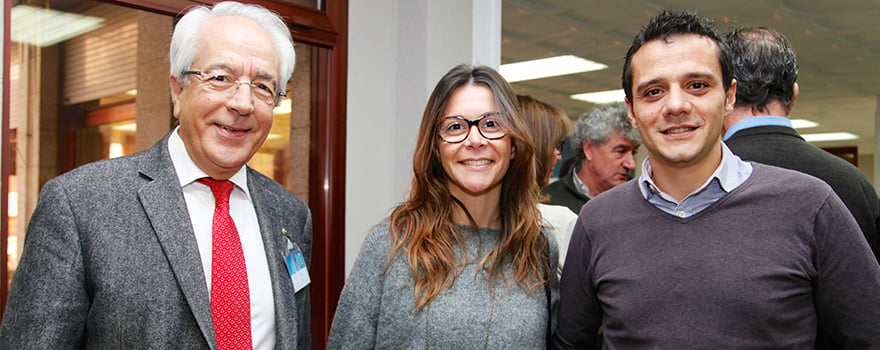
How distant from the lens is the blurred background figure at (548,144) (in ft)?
6.37

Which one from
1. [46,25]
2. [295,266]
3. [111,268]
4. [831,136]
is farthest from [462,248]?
[831,136]

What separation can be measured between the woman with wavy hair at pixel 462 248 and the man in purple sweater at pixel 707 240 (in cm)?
21

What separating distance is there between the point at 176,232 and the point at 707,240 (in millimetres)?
1070

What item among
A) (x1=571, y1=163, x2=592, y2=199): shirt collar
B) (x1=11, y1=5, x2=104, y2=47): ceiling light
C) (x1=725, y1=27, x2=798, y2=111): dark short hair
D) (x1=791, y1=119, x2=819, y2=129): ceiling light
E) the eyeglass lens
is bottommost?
(x1=571, y1=163, x2=592, y2=199): shirt collar

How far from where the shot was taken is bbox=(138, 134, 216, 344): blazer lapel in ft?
4.26

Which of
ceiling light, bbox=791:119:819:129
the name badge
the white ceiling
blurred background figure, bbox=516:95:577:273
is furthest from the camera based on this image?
ceiling light, bbox=791:119:819:129

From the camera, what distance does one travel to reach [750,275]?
124 cm

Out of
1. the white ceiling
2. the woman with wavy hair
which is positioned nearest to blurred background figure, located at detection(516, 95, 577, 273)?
the woman with wavy hair

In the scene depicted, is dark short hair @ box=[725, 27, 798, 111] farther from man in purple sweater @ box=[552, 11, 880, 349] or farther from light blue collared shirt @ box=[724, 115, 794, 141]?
man in purple sweater @ box=[552, 11, 880, 349]

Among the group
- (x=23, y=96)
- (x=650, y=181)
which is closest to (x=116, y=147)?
(x=23, y=96)

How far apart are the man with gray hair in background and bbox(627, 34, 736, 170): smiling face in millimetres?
1495

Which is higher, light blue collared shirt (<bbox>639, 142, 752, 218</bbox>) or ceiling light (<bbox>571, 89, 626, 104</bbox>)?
ceiling light (<bbox>571, 89, 626, 104</bbox>)

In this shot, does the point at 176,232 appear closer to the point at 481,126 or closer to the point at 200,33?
the point at 200,33

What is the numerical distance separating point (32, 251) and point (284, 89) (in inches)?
24.3
